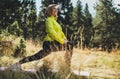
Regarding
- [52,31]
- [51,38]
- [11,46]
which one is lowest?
[11,46]

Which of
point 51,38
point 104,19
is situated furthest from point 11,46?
point 104,19

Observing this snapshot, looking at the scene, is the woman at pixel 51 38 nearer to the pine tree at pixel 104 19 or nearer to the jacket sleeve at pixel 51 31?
the jacket sleeve at pixel 51 31

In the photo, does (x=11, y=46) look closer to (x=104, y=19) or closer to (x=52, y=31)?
(x=52, y=31)

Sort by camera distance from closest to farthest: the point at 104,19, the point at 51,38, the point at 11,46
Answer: the point at 51,38 < the point at 11,46 < the point at 104,19

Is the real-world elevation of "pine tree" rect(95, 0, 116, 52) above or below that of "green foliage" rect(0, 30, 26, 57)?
below

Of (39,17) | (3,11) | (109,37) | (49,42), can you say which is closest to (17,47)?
(3,11)

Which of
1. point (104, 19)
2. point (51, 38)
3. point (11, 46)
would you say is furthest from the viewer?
point (104, 19)

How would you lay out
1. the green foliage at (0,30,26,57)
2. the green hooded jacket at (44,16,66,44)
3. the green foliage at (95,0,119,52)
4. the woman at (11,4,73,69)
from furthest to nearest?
the green foliage at (95,0,119,52) < the green foliage at (0,30,26,57) < the green hooded jacket at (44,16,66,44) < the woman at (11,4,73,69)

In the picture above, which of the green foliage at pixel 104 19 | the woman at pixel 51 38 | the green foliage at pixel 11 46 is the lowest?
the green foliage at pixel 104 19

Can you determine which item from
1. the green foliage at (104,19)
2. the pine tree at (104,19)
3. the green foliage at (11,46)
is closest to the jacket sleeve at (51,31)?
the green foliage at (11,46)

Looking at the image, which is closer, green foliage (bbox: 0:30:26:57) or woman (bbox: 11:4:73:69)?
woman (bbox: 11:4:73:69)

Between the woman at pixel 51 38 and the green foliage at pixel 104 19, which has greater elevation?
the woman at pixel 51 38

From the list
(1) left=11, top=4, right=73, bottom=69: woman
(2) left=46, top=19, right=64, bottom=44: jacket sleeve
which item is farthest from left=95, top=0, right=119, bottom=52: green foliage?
(2) left=46, top=19, right=64, bottom=44: jacket sleeve

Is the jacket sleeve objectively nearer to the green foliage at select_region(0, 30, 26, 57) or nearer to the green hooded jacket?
the green hooded jacket
